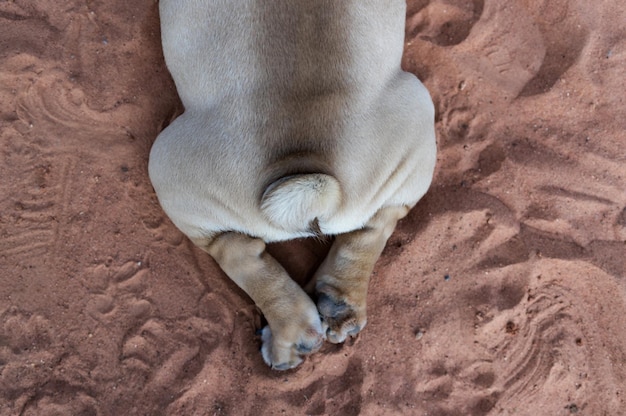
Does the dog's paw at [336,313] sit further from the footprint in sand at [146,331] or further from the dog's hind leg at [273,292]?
the footprint in sand at [146,331]

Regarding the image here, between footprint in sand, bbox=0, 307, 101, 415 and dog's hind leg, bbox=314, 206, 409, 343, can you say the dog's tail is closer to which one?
dog's hind leg, bbox=314, 206, 409, 343

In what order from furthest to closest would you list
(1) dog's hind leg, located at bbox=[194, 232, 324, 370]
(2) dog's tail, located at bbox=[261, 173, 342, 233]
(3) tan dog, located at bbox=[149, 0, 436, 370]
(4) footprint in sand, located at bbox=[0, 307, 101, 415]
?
(4) footprint in sand, located at bbox=[0, 307, 101, 415], (1) dog's hind leg, located at bbox=[194, 232, 324, 370], (3) tan dog, located at bbox=[149, 0, 436, 370], (2) dog's tail, located at bbox=[261, 173, 342, 233]

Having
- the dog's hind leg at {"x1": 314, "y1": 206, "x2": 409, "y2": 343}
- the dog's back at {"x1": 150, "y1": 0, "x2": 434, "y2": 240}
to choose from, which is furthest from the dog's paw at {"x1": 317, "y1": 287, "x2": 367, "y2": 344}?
the dog's back at {"x1": 150, "y1": 0, "x2": 434, "y2": 240}

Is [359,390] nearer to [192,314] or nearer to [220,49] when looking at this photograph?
[192,314]

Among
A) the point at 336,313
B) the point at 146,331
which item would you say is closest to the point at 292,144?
the point at 336,313

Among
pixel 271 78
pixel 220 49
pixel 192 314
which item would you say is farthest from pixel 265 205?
pixel 192 314

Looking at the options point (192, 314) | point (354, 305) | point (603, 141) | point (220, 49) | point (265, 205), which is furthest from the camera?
point (603, 141)

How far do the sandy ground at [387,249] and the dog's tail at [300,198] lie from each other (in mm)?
820

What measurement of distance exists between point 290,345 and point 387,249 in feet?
2.62

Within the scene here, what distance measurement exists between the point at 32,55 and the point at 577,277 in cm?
339

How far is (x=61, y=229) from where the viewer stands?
279cm

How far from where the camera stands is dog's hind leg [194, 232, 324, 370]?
97.0 inches

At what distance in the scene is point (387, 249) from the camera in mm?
2908

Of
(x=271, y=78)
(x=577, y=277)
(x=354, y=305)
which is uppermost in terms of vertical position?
(x=271, y=78)
